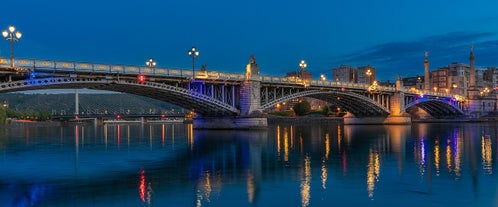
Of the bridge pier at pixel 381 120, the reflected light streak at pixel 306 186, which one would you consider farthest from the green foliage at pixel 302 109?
the reflected light streak at pixel 306 186

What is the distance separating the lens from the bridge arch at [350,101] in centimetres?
9069

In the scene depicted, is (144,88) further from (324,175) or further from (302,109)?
(302,109)

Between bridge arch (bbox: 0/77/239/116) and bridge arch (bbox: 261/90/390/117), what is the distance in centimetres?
1009

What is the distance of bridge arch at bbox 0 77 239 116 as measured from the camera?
54072mm

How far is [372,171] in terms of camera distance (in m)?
27.6

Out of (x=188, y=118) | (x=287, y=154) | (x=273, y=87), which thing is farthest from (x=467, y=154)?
(x=188, y=118)

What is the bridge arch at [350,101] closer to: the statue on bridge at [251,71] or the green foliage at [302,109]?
the statue on bridge at [251,71]

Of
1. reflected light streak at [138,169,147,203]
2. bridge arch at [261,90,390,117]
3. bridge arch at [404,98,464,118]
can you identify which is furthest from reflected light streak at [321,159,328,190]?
bridge arch at [404,98,464,118]

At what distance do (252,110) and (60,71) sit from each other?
3136 cm

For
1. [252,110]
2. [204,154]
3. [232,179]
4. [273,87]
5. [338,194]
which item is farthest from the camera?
[273,87]

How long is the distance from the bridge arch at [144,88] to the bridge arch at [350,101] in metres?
10.1

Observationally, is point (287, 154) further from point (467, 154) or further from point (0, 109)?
point (0, 109)

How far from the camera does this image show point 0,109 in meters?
140

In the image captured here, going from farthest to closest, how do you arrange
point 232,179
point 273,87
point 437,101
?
point 437,101
point 273,87
point 232,179
